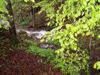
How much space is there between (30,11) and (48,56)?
1068 inches

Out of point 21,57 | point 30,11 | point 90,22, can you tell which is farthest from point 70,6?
point 30,11

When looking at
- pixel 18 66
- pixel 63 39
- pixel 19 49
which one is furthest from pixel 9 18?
pixel 63 39

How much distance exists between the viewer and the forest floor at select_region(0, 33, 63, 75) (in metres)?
12.1

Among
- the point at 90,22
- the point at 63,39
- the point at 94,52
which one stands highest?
the point at 90,22

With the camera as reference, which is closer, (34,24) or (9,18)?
(9,18)

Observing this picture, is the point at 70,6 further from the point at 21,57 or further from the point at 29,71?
the point at 21,57

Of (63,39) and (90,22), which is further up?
(90,22)

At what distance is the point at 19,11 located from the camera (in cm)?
4150

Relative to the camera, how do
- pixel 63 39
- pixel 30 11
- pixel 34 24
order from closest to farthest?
pixel 63 39
pixel 34 24
pixel 30 11

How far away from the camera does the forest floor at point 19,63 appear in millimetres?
12148

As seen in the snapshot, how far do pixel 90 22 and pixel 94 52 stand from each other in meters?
10.8

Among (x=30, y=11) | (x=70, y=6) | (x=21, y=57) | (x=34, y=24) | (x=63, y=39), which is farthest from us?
(x=30, y=11)

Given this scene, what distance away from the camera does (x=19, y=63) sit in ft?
42.4

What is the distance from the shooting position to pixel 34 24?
34.3 m
